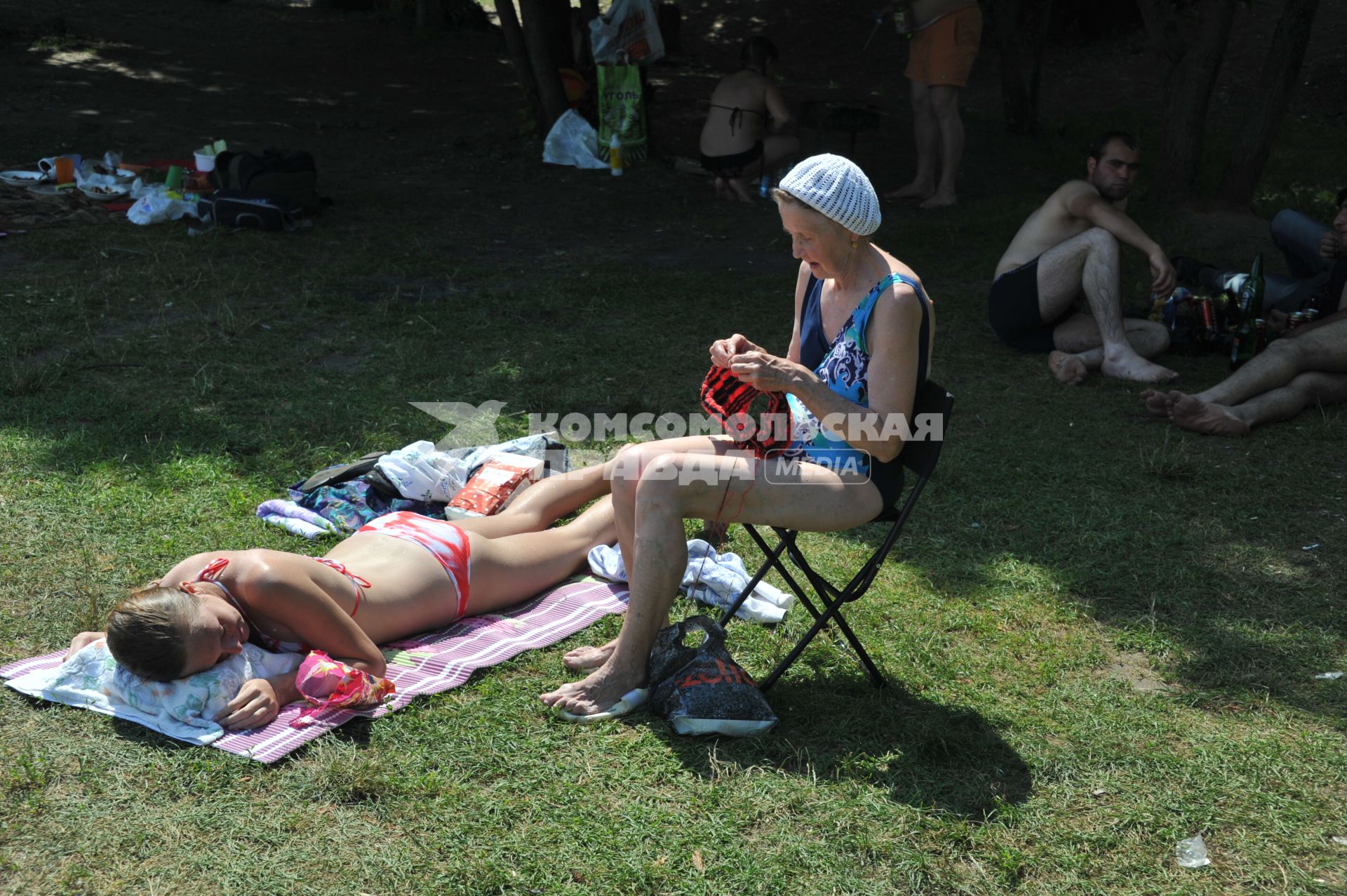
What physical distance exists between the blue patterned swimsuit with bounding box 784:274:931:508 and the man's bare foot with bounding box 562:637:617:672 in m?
0.82

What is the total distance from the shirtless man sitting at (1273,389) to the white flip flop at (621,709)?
11.0 feet

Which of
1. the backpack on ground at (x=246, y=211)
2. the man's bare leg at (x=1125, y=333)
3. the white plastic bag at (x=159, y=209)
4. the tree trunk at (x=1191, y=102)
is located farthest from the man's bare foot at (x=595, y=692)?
the tree trunk at (x=1191, y=102)

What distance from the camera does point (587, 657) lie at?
3422mm

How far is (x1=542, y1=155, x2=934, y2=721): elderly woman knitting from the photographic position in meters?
3.06

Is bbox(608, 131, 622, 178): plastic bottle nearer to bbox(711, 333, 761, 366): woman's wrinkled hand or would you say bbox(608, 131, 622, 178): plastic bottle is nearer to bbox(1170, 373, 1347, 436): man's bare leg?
bbox(1170, 373, 1347, 436): man's bare leg

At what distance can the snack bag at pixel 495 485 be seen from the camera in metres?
4.27

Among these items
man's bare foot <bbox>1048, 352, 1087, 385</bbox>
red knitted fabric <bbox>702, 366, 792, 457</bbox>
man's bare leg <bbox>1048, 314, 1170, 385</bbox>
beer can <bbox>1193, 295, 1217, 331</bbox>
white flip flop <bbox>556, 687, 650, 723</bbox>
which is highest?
red knitted fabric <bbox>702, 366, 792, 457</bbox>

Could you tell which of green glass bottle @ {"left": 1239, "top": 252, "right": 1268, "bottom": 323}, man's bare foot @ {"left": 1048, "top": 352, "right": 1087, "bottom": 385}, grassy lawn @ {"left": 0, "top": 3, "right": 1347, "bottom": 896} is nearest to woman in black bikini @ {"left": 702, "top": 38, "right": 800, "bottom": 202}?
grassy lawn @ {"left": 0, "top": 3, "right": 1347, "bottom": 896}

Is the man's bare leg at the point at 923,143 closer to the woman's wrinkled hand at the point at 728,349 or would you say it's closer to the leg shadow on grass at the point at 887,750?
the woman's wrinkled hand at the point at 728,349

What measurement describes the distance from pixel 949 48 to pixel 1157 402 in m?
4.69

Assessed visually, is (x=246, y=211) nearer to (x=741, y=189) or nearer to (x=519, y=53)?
(x=519, y=53)

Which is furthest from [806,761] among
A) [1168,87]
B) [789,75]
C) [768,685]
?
[789,75]

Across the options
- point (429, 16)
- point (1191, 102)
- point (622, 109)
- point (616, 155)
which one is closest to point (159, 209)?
point (616, 155)

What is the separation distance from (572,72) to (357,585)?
846cm
